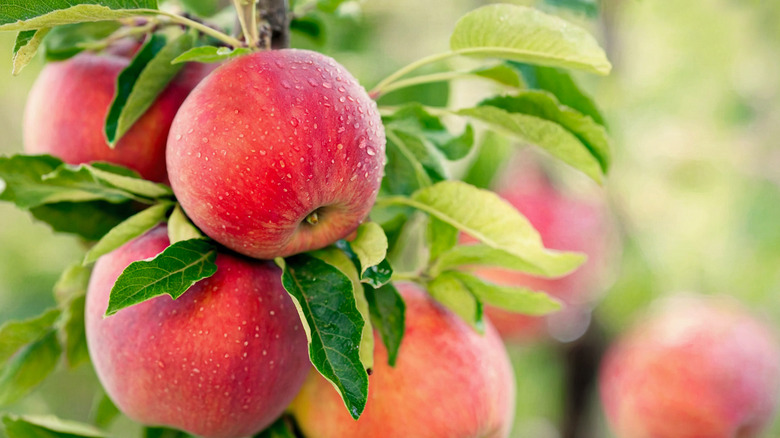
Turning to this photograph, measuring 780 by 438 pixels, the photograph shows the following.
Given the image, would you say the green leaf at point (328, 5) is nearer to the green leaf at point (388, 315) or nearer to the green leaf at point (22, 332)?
the green leaf at point (388, 315)

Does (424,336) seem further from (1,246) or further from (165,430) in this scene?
(1,246)

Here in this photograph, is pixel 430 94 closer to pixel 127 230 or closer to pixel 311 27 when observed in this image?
pixel 311 27

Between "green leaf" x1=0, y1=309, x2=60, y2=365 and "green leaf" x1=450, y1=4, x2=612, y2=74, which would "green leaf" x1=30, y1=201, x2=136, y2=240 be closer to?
"green leaf" x1=0, y1=309, x2=60, y2=365

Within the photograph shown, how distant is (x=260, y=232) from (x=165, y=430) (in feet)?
1.12

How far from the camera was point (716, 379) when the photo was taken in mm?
1613

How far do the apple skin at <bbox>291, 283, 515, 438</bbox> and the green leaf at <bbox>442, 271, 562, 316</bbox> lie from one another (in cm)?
5

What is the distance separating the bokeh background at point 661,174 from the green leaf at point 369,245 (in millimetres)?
1283

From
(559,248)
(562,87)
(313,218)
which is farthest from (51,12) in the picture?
(559,248)

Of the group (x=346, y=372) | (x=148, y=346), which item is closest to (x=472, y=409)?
(x=346, y=372)

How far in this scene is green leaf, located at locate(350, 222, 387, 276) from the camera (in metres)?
0.64

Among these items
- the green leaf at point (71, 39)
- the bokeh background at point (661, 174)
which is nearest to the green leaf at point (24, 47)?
the green leaf at point (71, 39)

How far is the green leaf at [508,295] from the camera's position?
2.71 ft

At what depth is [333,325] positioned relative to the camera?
626 millimetres

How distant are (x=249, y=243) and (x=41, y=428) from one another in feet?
1.20
